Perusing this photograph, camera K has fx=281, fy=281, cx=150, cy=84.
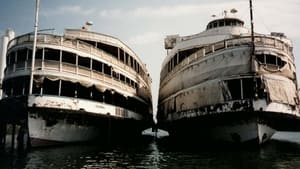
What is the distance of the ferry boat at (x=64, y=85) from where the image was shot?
56.4 ft

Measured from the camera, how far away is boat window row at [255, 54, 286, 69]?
1773cm

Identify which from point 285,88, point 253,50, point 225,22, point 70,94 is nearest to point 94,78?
point 70,94

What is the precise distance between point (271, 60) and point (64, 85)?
14.3 metres

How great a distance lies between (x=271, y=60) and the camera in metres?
18.3

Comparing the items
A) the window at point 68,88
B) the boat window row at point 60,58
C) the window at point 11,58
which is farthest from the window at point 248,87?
the window at point 11,58

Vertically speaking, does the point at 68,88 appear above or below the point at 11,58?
below

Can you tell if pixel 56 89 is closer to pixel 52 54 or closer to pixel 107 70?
pixel 52 54

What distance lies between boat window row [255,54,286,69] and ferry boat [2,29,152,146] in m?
11.1

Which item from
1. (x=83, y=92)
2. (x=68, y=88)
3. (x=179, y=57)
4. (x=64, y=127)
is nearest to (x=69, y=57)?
(x=68, y=88)

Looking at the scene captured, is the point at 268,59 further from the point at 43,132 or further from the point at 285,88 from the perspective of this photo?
the point at 43,132

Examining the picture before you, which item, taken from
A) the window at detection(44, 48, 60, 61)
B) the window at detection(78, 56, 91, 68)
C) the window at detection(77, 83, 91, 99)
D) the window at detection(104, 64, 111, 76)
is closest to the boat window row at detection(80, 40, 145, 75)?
the window at detection(104, 64, 111, 76)

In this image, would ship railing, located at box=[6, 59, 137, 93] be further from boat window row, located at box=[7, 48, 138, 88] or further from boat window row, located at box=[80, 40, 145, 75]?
boat window row, located at box=[80, 40, 145, 75]

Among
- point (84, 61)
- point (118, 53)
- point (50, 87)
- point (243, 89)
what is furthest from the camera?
point (118, 53)

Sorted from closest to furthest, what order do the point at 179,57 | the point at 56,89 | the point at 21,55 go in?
the point at 21,55, the point at 56,89, the point at 179,57
